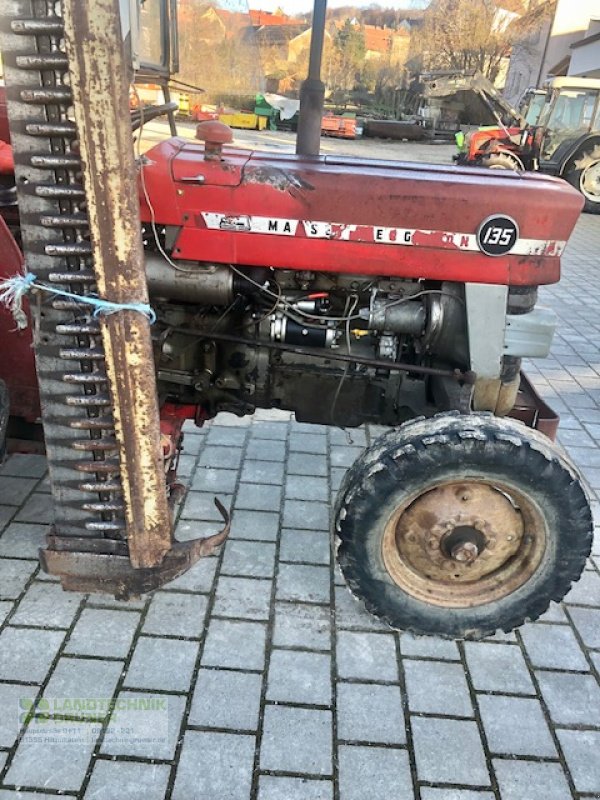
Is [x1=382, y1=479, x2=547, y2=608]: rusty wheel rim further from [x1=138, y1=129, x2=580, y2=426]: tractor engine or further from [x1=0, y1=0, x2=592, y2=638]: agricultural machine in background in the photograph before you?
[x1=138, y1=129, x2=580, y2=426]: tractor engine

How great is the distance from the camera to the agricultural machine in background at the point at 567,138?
12586 millimetres

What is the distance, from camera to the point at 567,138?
13367 millimetres

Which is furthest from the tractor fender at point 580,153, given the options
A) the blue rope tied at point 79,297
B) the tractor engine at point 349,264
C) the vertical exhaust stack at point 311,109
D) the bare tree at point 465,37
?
the bare tree at point 465,37

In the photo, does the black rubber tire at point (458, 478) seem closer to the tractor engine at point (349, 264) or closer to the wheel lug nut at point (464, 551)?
the wheel lug nut at point (464, 551)

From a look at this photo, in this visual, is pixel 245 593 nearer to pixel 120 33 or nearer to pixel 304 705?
pixel 304 705

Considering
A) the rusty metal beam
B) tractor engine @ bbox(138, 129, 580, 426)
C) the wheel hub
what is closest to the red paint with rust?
tractor engine @ bbox(138, 129, 580, 426)

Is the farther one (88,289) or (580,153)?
(580,153)

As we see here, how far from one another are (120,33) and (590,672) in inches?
96.2

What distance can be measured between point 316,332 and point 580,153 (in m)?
12.4

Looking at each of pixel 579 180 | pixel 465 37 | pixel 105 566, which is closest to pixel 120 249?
pixel 105 566

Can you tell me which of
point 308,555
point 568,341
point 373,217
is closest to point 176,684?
point 308,555

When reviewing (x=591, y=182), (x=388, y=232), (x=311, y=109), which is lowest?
(x=591, y=182)

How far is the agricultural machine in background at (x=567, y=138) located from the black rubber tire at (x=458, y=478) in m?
11.8

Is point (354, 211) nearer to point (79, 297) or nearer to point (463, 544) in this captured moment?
point (79, 297)
